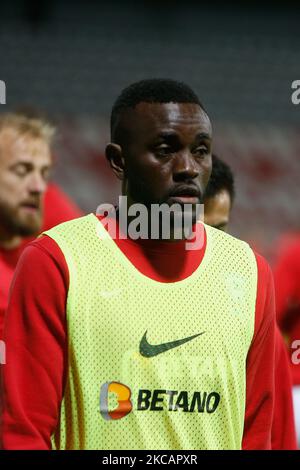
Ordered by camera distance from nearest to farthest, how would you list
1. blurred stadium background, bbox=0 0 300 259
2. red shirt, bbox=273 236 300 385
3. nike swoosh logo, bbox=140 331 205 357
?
nike swoosh logo, bbox=140 331 205 357, red shirt, bbox=273 236 300 385, blurred stadium background, bbox=0 0 300 259

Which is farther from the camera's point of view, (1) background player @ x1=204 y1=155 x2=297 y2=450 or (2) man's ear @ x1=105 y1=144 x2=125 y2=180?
(1) background player @ x1=204 y1=155 x2=297 y2=450

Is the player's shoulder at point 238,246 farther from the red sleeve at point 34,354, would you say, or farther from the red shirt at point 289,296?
the red shirt at point 289,296

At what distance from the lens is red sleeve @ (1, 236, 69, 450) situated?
235 cm

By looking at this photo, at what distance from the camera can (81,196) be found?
Answer: 9.69m

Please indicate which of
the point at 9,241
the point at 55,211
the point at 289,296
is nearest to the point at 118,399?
the point at 9,241

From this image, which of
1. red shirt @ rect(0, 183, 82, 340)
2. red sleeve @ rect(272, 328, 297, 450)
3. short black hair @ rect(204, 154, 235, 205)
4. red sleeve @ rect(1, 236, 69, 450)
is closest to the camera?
red sleeve @ rect(1, 236, 69, 450)

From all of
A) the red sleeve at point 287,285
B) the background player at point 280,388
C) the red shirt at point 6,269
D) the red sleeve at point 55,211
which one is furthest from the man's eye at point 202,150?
the red sleeve at point 287,285

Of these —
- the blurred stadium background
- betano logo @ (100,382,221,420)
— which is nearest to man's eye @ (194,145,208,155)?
betano logo @ (100,382,221,420)

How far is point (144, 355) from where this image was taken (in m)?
2.45

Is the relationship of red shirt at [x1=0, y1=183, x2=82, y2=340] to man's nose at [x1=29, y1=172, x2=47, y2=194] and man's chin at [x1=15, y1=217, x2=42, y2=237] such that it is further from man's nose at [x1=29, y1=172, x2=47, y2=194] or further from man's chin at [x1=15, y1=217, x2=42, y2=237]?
man's nose at [x1=29, y1=172, x2=47, y2=194]

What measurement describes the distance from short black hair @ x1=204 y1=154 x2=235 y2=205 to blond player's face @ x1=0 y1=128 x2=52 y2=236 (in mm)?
977

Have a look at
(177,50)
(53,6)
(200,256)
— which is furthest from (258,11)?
(200,256)
